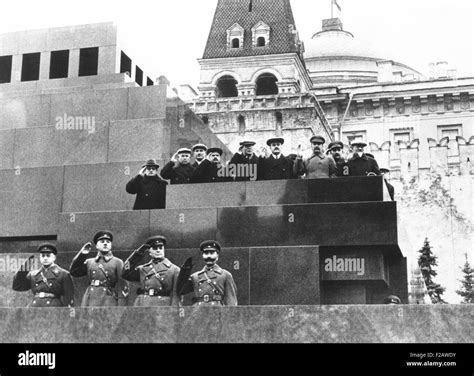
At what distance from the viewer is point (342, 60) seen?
192 ft

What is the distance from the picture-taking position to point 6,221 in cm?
1291

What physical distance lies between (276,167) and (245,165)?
42 centimetres

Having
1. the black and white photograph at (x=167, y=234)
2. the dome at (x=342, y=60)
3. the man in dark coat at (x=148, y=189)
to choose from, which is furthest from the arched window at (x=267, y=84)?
the man in dark coat at (x=148, y=189)

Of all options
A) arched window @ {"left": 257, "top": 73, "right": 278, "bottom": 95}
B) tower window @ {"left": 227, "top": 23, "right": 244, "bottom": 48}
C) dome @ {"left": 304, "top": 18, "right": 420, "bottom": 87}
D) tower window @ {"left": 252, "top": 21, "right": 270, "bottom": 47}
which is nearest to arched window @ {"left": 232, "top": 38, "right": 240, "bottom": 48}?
tower window @ {"left": 227, "top": 23, "right": 244, "bottom": 48}

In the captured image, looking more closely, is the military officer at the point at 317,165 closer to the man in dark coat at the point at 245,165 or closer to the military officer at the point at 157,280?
the man in dark coat at the point at 245,165

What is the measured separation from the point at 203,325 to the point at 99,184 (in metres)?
4.75

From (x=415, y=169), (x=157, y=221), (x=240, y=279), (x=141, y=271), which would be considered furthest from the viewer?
(x=415, y=169)

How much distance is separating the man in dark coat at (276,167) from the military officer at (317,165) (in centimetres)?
10

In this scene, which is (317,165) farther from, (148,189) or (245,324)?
(245,324)

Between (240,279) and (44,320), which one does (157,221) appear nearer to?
(240,279)

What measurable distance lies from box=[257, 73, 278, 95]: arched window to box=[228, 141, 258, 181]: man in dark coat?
35690 mm

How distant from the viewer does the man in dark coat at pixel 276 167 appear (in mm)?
11391

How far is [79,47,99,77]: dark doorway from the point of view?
50.5 ft
